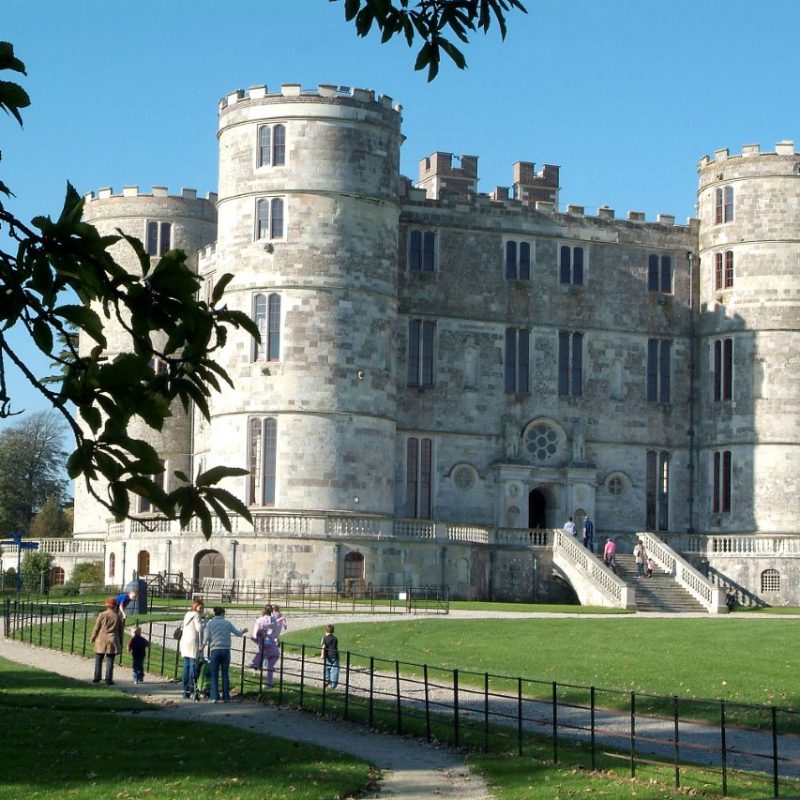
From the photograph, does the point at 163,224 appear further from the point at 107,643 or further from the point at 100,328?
the point at 100,328

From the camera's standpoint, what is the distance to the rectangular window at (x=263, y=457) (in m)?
52.5

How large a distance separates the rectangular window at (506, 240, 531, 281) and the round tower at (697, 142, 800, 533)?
673 centimetres

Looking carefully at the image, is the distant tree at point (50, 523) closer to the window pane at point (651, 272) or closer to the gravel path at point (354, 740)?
the window pane at point (651, 272)

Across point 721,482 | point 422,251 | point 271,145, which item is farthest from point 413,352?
point 721,482

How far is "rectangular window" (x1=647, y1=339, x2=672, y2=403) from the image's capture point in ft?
195

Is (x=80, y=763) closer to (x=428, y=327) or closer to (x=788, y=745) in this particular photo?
(x=788, y=745)

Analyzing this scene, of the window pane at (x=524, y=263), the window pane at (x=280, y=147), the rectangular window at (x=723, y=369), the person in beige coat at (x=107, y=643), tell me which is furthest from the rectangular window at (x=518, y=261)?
the person in beige coat at (x=107, y=643)

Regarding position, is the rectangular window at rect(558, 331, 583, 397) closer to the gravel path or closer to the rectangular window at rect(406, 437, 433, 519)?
the rectangular window at rect(406, 437, 433, 519)

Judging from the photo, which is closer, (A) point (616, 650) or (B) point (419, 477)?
(A) point (616, 650)

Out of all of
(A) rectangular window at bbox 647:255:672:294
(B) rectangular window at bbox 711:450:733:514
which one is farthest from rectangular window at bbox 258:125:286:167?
(B) rectangular window at bbox 711:450:733:514

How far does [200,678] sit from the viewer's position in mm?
26688

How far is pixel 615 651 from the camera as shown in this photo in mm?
32562

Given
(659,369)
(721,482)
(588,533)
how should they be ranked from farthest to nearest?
(659,369), (721,482), (588,533)

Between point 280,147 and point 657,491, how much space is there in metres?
18.4
